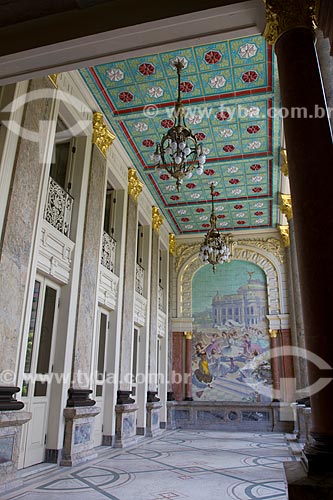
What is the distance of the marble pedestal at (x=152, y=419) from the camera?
416 inches

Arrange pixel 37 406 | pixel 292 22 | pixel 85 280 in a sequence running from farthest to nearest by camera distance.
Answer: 1. pixel 85 280
2. pixel 37 406
3. pixel 292 22

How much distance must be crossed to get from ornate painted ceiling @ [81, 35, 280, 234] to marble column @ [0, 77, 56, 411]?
1916mm

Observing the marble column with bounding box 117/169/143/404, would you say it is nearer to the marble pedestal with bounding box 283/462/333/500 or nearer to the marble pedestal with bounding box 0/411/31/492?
the marble pedestal with bounding box 0/411/31/492

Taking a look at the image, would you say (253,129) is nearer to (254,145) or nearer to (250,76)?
(254,145)

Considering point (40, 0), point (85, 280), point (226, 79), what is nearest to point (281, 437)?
point (85, 280)

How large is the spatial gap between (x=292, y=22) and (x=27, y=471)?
6089 millimetres

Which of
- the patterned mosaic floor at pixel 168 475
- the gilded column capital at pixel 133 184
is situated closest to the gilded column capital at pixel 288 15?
the patterned mosaic floor at pixel 168 475

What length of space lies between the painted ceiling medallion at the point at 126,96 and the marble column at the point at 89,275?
584 mm

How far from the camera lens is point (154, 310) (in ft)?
39.5

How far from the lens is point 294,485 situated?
2469 mm

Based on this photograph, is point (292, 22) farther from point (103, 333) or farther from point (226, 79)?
point (103, 333)

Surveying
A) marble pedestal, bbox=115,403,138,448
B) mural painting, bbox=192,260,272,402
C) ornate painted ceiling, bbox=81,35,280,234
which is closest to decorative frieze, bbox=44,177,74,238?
ornate painted ceiling, bbox=81,35,280,234

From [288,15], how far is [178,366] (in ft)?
37.9

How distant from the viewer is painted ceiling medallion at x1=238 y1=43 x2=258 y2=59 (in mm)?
6660
